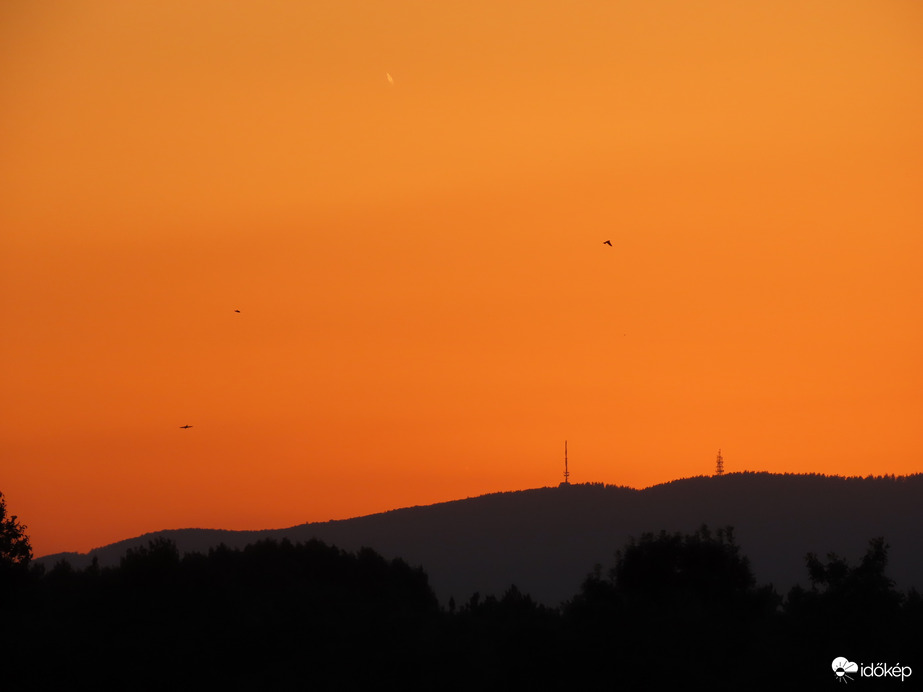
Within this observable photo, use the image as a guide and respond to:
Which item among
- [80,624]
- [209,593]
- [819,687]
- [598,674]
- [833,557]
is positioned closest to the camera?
[819,687]

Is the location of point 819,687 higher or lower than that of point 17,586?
lower

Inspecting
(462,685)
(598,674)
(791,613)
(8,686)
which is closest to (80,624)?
(8,686)

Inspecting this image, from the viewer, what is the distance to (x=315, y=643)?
265ft

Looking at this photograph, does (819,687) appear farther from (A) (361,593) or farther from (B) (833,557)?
(A) (361,593)

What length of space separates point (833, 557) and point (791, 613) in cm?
534

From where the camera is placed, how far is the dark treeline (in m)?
70.2

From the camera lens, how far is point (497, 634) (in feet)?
261

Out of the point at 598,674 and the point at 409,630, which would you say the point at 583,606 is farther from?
the point at 598,674

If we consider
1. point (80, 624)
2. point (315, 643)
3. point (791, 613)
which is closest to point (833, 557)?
point (791, 613)

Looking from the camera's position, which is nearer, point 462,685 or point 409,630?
point 462,685

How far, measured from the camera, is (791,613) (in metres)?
83.0

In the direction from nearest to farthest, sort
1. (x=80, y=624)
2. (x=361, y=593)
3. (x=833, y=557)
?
1. (x=833, y=557)
2. (x=80, y=624)
3. (x=361, y=593)

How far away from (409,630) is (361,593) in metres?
46.7

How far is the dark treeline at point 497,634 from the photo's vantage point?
7025 centimetres
